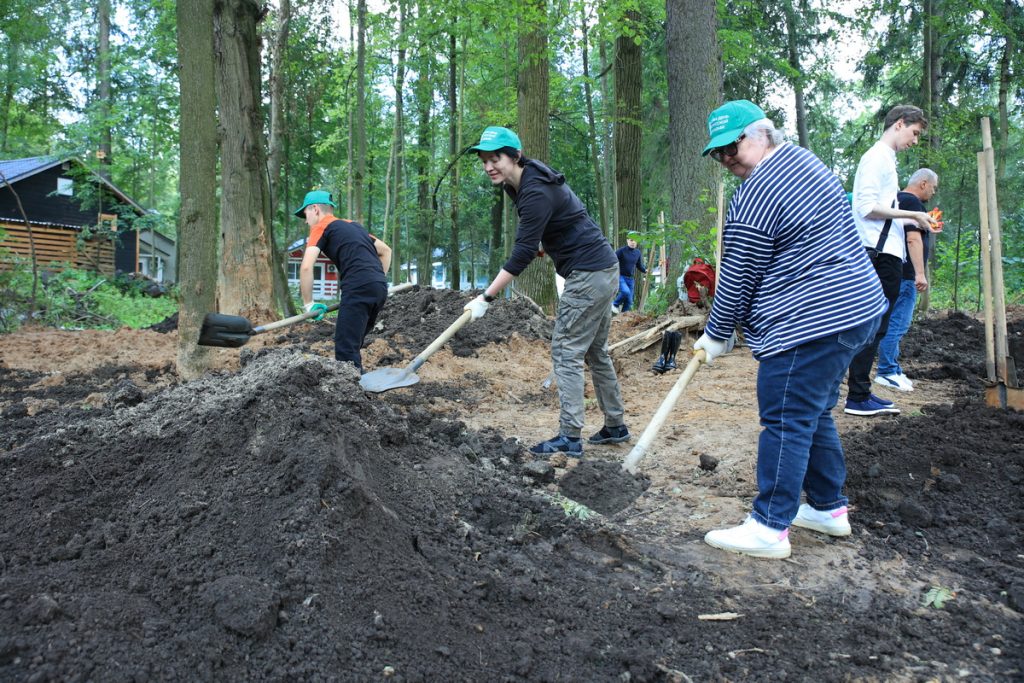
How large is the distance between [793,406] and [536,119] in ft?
31.5

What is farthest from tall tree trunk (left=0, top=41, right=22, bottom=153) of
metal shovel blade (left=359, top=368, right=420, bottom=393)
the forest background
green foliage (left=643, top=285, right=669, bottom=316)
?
metal shovel blade (left=359, top=368, right=420, bottom=393)

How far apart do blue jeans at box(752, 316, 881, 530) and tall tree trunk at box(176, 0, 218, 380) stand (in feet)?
13.8

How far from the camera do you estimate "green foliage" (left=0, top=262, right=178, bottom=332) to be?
40.5 feet

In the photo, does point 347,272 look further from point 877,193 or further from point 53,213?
point 53,213

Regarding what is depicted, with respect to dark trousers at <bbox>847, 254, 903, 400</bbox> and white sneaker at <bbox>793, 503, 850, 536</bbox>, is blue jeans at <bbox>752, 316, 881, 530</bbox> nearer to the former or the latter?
white sneaker at <bbox>793, 503, 850, 536</bbox>

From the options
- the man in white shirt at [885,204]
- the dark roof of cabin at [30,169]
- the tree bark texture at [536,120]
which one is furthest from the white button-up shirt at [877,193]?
the dark roof of cabin at [30,169]

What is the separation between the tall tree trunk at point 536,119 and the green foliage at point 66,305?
303 inches

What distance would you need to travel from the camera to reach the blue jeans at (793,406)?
2850 mm

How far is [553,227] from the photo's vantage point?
4.45 m

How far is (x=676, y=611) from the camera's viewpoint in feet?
8.30

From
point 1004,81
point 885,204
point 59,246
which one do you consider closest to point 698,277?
point 885,204

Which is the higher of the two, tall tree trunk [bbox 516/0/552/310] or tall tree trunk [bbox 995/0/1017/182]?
tall tree trunk [bbox 995/0/1017/182]

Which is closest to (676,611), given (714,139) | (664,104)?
(714,139)

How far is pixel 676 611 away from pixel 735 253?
1404 millimetres
